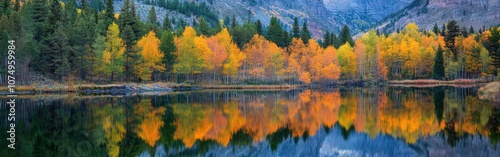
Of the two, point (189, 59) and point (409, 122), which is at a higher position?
point (189, 59)

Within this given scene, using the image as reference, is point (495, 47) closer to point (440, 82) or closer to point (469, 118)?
point (440, 82)

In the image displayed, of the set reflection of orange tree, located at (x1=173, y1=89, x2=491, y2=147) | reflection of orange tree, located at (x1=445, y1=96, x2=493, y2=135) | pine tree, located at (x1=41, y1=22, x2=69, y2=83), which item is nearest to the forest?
pine tree, located at (x1=41, y1=22, x2=69, y2=83)

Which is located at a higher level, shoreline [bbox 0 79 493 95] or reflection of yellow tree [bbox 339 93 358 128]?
shoreline [bbox 0 79 493 95]

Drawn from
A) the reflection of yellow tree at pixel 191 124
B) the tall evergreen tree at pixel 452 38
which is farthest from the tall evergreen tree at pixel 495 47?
the reflection of yellow tree at pixel 191 124

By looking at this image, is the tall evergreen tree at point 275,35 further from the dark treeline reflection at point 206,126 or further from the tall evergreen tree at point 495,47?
the dark treeline reflection at point 206,126

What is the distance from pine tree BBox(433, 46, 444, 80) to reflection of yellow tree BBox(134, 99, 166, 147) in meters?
82.0

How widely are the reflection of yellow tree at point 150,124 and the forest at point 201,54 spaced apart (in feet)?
124

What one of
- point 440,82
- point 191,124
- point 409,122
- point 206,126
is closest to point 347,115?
point 409,122

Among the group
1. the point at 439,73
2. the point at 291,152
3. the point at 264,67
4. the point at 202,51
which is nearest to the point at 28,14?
the point at 202,51

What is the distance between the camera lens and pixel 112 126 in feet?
101

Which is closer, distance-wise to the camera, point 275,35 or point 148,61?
point 148,61

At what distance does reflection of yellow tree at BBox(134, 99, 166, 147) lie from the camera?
2665cm

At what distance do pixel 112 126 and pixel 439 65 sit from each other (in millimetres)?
93270

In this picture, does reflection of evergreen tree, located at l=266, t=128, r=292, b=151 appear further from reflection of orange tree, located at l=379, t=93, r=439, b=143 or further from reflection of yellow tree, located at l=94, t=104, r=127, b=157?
reflection of yellow tree, located at l=94, t=104, r=127, b=157
